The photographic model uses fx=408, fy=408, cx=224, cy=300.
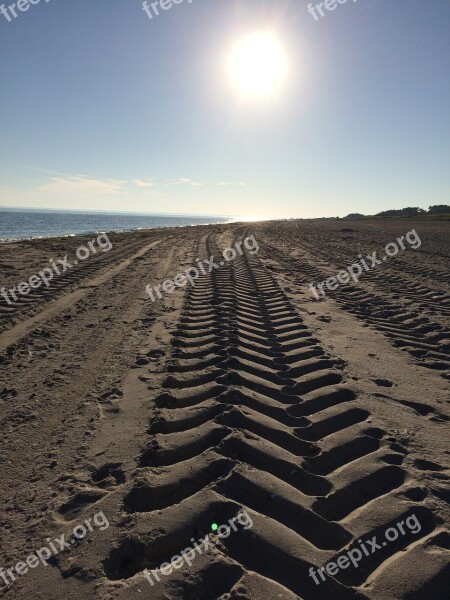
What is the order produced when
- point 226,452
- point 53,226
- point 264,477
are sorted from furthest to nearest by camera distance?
point 53,226 → point 226,452 → point 264,477

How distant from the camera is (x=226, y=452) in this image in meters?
2.82

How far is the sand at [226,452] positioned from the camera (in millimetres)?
1983

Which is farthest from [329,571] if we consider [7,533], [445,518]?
[7,533]

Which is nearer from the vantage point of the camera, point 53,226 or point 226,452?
point 226,452

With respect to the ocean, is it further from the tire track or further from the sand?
the tire track

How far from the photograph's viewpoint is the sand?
6.51 feet

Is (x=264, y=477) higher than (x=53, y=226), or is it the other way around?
(x=53, y=226)

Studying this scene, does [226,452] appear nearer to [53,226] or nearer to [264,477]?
[264,477]

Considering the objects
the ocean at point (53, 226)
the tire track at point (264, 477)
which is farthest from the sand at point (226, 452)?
the ocean at point (53, 226)

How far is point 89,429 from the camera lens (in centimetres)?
321

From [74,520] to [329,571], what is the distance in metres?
1.39

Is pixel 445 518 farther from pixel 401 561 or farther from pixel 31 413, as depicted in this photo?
pixel 31 413

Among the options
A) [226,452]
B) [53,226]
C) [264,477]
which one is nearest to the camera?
[264,477]

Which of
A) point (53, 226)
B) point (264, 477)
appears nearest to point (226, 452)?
point (264, 477)
